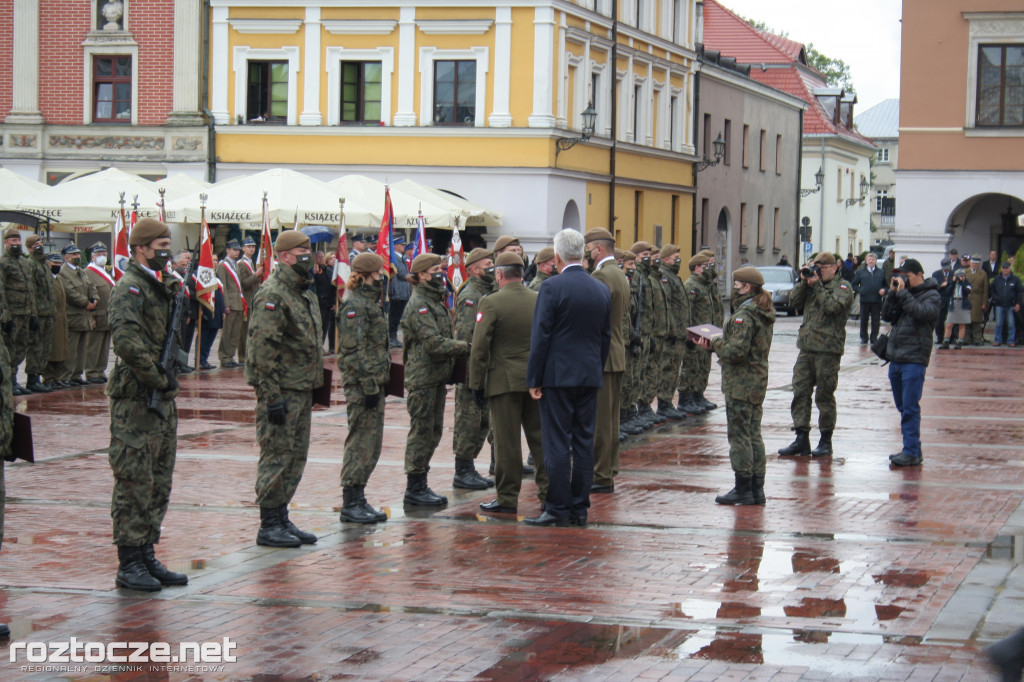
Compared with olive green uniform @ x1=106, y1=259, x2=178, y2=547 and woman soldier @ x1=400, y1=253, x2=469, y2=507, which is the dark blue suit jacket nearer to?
woman soldier @ x1=400, y1=253, x2=469, y2=507

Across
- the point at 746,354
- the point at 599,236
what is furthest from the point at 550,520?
the point at 599,236

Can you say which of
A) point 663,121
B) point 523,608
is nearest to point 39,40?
point 663,121

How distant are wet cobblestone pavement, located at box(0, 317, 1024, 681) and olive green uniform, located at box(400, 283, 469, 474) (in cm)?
51

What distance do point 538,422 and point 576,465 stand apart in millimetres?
665

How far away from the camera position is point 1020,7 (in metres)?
34.9

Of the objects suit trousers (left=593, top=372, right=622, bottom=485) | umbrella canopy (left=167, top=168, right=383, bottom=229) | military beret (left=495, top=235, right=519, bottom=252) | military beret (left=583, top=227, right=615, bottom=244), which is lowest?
suit trousers (left=593, top=372, right=622, bottom=485)

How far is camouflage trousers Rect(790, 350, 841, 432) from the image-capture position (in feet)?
44.5

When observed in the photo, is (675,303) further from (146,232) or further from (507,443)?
(146,232)

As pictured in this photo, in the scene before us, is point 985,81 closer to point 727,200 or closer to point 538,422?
point 727,200

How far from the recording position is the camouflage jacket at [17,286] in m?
17.8

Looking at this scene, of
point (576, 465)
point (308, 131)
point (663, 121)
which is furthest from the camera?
point (663, 121)

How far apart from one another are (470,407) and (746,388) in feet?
7.19

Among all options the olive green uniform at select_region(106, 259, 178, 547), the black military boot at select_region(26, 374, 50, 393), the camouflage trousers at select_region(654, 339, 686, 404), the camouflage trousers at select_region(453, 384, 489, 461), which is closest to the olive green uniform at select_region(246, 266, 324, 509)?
the olive green uniform at select_region(106, 259, 178, 547)

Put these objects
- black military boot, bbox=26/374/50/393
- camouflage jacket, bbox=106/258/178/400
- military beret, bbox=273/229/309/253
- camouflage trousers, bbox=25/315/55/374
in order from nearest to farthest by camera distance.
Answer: camouflage jacket, bbox=106/258/178/400
military beret, bbox=273/229/309/253
camouflage trousers, bbox=25/315/55/374
black military boot, bbox=26/374/50/393
